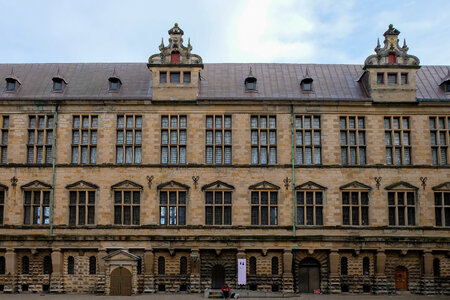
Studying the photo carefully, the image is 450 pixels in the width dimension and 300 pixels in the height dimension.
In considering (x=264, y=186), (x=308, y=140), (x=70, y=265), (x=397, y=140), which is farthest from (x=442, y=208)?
(x=70, y=265)

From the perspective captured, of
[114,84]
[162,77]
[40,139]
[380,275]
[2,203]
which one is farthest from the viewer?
[114,84]

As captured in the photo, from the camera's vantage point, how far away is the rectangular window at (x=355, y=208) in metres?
40.2

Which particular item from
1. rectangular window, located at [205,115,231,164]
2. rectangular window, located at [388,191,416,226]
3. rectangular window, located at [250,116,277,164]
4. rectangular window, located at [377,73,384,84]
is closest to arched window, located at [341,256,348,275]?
rectangular window, located at [388,191,416,226]

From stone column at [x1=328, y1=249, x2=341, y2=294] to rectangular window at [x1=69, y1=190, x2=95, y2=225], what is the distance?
1729 cm

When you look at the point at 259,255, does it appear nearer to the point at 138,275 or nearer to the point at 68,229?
the point at 138,275

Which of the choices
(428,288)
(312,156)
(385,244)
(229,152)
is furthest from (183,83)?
(428,288)

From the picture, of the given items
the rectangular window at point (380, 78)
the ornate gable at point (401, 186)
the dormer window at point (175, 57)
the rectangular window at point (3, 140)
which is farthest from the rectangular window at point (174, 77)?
the ornate gable at point (401, 186)

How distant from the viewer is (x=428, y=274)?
39.2 meters

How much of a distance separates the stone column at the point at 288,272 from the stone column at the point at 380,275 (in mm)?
5925

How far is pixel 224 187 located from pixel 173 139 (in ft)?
17.1

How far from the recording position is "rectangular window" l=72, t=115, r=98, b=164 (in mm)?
40906

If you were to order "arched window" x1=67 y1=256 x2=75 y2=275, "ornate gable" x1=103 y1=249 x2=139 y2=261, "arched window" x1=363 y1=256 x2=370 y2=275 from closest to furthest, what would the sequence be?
"ornate gable" x1=103 y1=249 x2=139 y2=261, "arched window" x1=67 y1=256 x2=75 y2=275, "arched window" x1=363 y1=256 x2=370 y2=275

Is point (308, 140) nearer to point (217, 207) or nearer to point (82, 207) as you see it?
point (217, 207)

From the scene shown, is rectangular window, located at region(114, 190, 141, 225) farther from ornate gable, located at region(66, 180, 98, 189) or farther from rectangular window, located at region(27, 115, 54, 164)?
rectangular window, located at region(27, 115, 54, 164)
